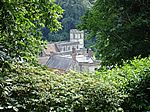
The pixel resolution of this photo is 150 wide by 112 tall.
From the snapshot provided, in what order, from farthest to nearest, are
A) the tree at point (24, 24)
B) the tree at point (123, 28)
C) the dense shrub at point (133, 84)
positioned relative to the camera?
the tree at point (123, 28), the dense shrub at point (133, 84), the tree at point (24, 24)

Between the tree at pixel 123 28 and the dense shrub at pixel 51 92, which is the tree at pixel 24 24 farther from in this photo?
the tree at pixel 123 28

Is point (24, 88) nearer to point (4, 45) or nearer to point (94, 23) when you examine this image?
point (4, 45)

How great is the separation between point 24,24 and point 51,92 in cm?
102

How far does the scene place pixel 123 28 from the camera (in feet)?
22.5

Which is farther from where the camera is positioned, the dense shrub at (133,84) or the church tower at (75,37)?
the church tower at (75,37)

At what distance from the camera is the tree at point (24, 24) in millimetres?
2815

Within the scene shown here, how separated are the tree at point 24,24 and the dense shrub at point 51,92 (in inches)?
8.7

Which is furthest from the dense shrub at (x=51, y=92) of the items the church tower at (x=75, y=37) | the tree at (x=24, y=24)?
the church tower at (x=75, y=37)

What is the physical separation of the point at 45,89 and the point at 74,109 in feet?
1.06

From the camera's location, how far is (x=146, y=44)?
6.72 meters

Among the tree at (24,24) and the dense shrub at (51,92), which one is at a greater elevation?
the tree at (24,24)

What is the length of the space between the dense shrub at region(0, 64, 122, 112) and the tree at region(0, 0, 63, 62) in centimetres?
22

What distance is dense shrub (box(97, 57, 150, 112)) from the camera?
343 cm

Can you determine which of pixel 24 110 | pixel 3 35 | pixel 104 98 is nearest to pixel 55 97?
pixel 24 110
